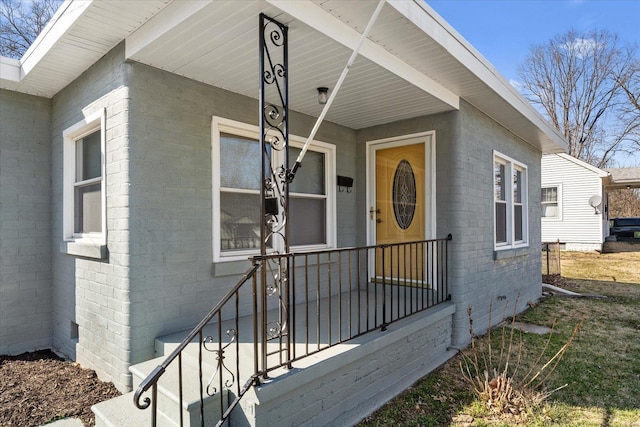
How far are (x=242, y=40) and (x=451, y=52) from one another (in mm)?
1724

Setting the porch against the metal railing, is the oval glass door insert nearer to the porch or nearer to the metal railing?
the metal railing

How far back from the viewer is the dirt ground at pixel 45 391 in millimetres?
2695

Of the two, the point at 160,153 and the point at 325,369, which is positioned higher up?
the point at 160,153

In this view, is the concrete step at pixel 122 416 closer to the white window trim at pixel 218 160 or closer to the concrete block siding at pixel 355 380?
the concrete block siding at pixel 355 380

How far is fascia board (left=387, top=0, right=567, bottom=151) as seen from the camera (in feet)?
8.77

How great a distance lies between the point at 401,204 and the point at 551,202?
12220 millimetres

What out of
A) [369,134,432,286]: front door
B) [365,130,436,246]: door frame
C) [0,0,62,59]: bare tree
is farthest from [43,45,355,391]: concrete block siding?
[0,0,62,59]: bare tree

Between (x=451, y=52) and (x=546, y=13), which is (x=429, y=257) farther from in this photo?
(x=546, y=13)

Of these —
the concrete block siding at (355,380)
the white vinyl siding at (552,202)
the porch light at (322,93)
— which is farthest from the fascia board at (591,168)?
the porch light at (322,93)

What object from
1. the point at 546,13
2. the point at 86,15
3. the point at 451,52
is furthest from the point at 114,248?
the point at 546,13

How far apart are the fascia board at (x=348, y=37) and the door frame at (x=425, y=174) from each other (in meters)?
0.83

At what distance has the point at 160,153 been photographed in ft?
10.2

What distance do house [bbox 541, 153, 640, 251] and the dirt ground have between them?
1436 cm

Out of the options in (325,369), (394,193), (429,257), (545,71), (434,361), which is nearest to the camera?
(325,369)
